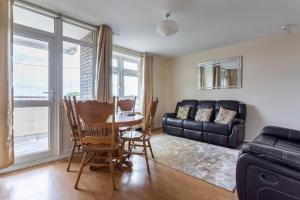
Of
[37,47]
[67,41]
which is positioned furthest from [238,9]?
[37,47]

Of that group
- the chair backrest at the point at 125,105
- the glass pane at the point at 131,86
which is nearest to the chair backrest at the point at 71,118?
the chair backrest at the point at 125,105

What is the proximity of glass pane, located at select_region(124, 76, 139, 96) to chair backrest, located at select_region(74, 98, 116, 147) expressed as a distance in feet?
8.89

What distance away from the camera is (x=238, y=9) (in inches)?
97.5

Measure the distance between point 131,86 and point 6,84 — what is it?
300cm

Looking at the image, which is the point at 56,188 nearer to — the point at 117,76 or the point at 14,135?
the point at 14,135

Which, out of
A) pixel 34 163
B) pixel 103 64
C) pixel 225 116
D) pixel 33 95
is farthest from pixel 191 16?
pixel 34 163

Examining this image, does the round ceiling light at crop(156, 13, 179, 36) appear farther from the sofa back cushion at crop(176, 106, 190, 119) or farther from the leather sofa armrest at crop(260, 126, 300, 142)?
the sofa back cushion at crop(176, 106, 190, 119)

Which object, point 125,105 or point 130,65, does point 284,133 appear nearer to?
→ point 125,105

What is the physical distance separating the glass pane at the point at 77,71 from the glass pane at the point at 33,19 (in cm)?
35

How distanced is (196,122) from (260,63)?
1.96m

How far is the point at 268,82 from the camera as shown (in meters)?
3.60

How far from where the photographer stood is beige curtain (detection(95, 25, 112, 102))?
3.09 meters

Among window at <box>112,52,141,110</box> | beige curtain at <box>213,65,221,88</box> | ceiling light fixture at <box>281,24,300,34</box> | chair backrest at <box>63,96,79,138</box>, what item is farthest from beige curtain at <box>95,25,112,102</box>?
ceiling light fixture at <box>281,24,300,34</box>

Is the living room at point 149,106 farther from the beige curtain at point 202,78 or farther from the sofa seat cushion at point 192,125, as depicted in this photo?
the beige curtain at point 202,78
